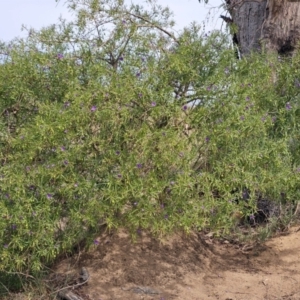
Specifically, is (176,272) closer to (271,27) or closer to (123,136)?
(123,136)

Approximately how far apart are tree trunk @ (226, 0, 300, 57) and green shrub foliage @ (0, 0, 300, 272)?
1799 millimetres

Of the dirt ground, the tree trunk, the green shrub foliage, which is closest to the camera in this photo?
the green shrub foliage

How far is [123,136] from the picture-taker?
498 centimetres

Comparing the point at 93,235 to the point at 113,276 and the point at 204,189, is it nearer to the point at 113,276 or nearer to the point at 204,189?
the point at 113,276

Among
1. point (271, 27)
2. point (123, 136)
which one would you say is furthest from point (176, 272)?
point (271, 27)

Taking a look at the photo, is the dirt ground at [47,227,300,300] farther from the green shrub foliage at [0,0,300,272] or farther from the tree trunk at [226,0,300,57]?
the tree trunk at [226,0,300,57]

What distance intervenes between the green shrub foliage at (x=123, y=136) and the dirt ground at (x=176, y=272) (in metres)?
0.51

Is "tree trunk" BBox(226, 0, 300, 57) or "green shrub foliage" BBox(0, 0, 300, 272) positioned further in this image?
"tree trunk" BBox(226, 0, 300, 57)

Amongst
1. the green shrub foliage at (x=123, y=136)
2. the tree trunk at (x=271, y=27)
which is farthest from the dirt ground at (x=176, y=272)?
the tree trunk at (x=271, y=27)

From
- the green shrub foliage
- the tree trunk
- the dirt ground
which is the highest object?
→ the tree trunk

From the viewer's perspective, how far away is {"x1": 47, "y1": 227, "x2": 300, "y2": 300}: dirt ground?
18.8 feet

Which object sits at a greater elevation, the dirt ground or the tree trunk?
the tree trunk

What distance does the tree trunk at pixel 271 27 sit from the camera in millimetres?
7492

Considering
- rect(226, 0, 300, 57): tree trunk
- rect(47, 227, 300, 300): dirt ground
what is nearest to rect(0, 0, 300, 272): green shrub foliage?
rect(47, 227, 300, 300): dirt ground
